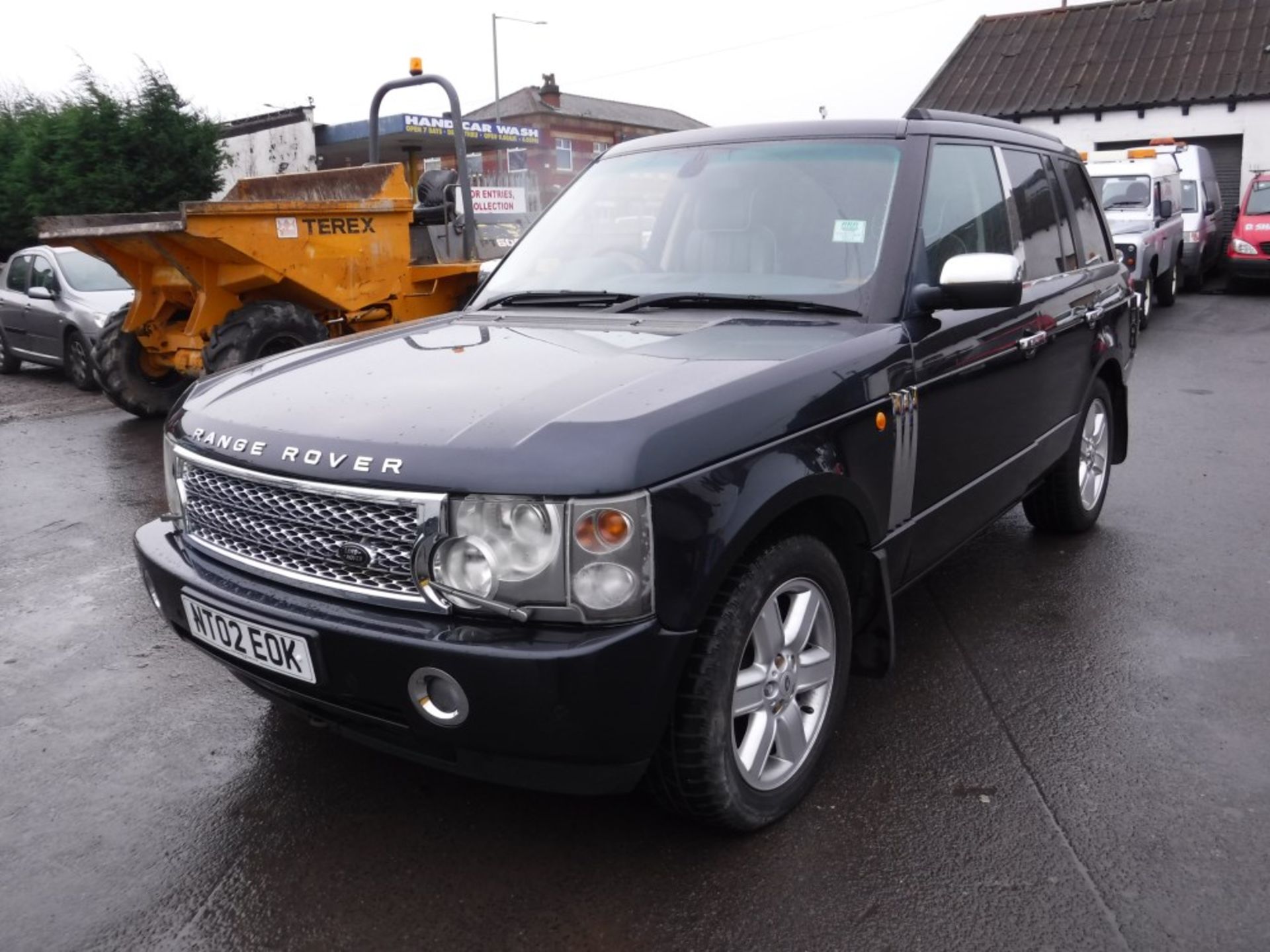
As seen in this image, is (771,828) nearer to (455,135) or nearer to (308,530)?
(308,530)

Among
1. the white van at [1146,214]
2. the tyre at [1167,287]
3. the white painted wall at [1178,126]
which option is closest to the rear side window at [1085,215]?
the white van at [1146,214]

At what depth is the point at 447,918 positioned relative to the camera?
2.57m

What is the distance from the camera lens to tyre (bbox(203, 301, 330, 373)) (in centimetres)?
783

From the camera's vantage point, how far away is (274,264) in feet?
26.3

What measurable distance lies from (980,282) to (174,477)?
2.38 m

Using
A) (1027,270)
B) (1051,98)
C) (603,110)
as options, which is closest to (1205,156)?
(1051,98)

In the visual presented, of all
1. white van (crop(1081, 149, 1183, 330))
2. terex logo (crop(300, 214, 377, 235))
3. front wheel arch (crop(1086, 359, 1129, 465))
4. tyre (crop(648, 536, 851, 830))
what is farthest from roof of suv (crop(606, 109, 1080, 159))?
white van (crop(1081, 149, 1183, 330))

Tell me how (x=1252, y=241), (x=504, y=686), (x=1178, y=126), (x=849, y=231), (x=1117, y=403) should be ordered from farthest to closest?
1. (x=1178, y=126)
2. (x=1252, y=241)
3. (x=1117, y=403)
4. (x=849, y=231)
5. (x=504, y=686)

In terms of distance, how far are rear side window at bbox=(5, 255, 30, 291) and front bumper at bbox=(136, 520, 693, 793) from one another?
11408 mm

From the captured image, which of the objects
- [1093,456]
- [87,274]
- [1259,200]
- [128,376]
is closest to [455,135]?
[128,376]

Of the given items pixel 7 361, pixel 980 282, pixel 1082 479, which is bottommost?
pixel 7 361

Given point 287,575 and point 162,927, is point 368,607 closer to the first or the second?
point 287,575

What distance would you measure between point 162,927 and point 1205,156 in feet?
64.1

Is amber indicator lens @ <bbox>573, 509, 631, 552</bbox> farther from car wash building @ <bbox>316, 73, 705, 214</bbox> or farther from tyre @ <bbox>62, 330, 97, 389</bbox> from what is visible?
tyre @ <bbox>62, 330, 97, 389</bbox>
